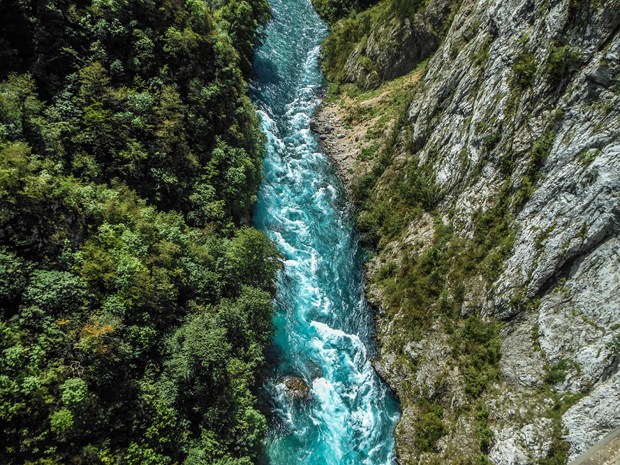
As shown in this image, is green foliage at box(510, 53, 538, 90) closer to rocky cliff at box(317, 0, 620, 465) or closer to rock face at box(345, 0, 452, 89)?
rocky cliff at box(317, 0, 620, 465)

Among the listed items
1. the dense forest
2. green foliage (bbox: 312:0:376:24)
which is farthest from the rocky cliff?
green foliage (bbox: 312:0:376:24)

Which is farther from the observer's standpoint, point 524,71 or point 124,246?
point 524,71

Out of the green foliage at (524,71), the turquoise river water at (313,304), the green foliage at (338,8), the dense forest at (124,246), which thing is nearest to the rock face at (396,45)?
the turquoise river water at (313,304)

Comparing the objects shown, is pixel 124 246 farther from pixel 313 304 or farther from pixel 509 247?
pixel 509 247

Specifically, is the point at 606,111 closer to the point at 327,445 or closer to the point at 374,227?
the point at 374,227

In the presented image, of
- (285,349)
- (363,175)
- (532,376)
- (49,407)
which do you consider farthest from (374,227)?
(49,407)

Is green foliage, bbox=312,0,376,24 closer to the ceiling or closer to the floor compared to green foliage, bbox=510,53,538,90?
closer to the ceiling

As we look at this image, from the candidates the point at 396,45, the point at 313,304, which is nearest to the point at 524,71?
the point at 313,304
